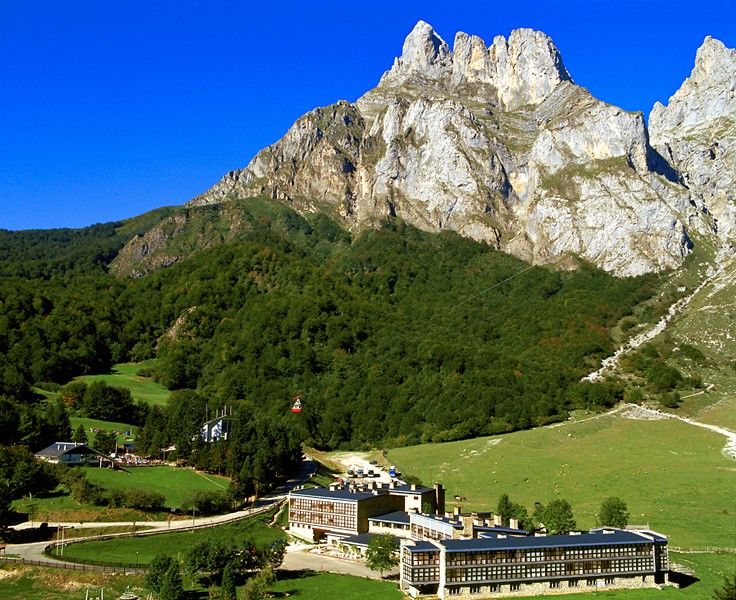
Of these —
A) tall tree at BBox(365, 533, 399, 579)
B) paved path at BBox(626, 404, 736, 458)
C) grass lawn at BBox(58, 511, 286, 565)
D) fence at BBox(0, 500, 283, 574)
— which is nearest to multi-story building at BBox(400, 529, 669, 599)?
tall tree at BBox(365, 533, 399, 579)

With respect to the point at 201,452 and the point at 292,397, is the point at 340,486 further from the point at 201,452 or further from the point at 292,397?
the point at 292,397

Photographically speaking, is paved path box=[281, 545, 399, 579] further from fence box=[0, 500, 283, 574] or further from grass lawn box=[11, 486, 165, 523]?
grass lawn box=[11, 486, 165, 523]

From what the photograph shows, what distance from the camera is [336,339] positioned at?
159 m

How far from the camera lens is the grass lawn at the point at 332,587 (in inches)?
2085

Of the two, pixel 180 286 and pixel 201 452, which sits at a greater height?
pixel 180 286

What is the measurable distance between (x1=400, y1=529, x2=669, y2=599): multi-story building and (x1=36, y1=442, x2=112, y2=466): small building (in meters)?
40.4

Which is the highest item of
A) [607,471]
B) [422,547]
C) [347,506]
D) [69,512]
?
[607,471]

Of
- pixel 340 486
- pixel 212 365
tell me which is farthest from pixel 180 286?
pixel 340 486

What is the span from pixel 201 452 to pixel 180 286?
100538mm

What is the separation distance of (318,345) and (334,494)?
87650mm

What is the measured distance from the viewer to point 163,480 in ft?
266

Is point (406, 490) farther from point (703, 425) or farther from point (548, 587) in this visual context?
point (703, 425)

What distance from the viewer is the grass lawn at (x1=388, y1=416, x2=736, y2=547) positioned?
234ft

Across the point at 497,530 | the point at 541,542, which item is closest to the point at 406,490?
the point at 497,530
